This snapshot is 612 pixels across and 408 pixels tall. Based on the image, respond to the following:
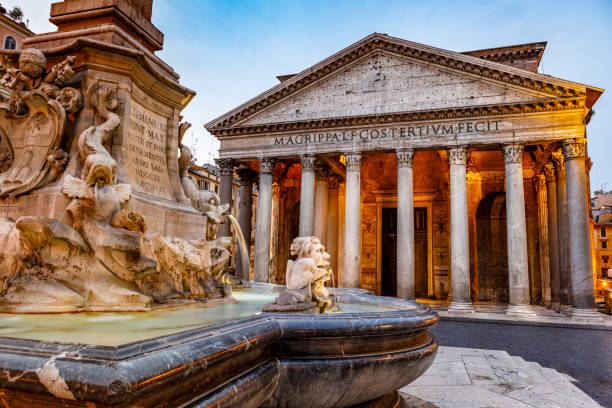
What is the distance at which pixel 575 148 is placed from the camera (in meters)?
14.6

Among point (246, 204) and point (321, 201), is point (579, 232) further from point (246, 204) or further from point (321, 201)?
point (246, 204)

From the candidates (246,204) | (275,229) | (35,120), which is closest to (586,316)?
(246,204)

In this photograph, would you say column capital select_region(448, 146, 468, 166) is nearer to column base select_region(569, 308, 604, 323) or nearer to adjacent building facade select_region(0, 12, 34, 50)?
column base select_region(569, 308, 604, 323)

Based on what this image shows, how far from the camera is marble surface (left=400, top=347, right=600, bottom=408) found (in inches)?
169

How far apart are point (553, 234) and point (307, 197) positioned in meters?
11.0

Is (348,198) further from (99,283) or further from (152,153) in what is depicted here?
(99,283)

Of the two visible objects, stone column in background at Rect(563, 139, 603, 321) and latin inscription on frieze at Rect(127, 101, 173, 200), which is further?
stone column in background at Rect(563, 139, 603, 321)

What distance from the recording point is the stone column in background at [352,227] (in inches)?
653

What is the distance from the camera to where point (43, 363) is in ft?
4.84

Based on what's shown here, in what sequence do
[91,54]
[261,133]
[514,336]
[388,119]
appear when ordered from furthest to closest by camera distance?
[261,133] → [388,119] → [514,336] → [91,54]

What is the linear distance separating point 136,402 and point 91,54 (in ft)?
11.9

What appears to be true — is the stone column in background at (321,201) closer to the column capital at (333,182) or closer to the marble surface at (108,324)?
the column capital at (333,182)

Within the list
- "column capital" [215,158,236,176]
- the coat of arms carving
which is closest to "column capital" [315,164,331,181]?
"column capital" [215,158,236,176]

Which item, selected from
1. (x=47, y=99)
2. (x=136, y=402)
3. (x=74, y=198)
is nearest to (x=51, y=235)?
(x=74, y=198)
